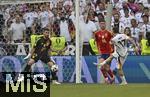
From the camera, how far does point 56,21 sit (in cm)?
1538

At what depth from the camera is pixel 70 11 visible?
51.3 ft

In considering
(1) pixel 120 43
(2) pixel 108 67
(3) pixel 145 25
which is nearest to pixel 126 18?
(3) pixel 145 25

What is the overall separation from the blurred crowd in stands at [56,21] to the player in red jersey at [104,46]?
0.58 m

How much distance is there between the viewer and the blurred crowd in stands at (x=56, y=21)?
15055 mm

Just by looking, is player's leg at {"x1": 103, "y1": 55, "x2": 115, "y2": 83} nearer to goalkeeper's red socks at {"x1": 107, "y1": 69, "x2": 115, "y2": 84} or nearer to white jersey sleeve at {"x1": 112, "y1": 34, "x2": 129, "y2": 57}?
goalkeeper's red socks at {"x1": 107, "y1": 69, "x2": 115, "y2": 84}

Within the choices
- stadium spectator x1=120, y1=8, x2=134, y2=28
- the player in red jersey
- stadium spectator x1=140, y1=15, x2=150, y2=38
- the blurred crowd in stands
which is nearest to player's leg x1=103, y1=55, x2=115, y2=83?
the player in red jersey

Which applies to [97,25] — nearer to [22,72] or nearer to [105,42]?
[105,42]

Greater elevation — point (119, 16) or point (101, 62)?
point (119, 16)

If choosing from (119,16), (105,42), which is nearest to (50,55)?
(105,42)

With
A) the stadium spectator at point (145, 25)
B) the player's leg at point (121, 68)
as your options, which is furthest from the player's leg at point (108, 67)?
the stadium spectator at point (145, 25)

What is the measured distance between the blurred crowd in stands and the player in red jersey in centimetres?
58

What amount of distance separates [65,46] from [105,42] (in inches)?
46.7

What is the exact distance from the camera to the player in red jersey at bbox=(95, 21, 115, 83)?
45.9 ft

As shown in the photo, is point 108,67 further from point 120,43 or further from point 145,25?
point 145,25
